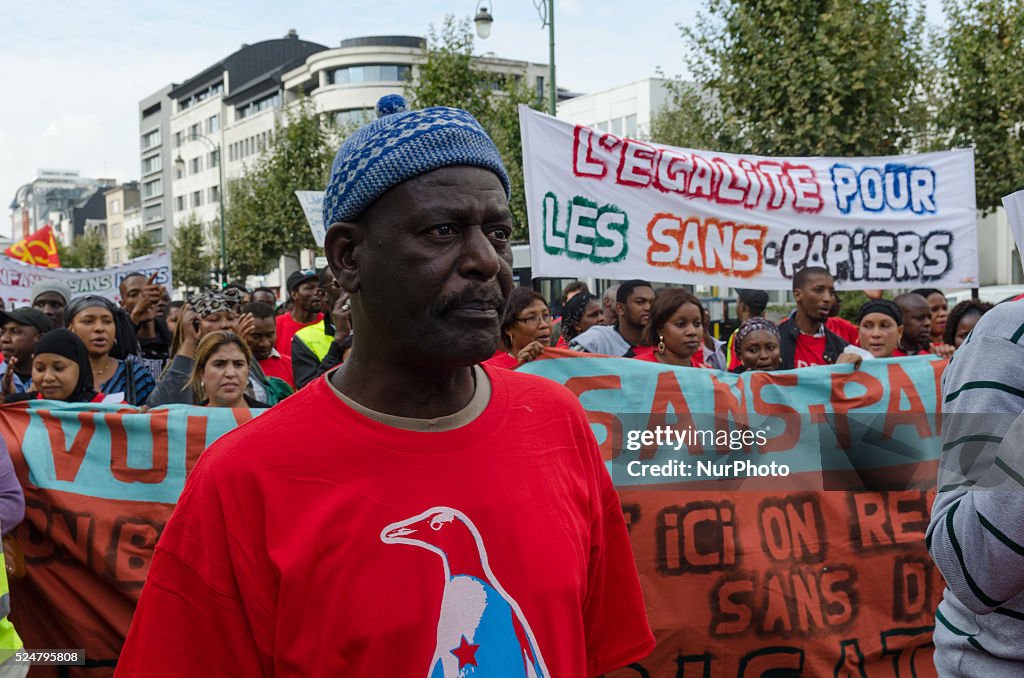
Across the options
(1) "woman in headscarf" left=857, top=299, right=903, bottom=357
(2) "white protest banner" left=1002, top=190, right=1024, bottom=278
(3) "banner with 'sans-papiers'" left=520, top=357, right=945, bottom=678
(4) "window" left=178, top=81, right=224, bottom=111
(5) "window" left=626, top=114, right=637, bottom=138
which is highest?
(4) "window" left=178, top=81, right=224, bottom=111

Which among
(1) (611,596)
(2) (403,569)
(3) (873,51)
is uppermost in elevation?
(3) (873,51)

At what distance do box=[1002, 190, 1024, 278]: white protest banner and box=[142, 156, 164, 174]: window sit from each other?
A: 3373 inches

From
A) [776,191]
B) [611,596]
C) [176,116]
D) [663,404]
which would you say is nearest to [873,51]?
[776,191]

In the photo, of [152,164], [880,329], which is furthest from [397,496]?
[152,164]

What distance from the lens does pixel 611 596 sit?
1.77 metres

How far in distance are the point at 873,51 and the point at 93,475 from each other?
47.8 feet

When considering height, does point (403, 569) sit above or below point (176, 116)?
below

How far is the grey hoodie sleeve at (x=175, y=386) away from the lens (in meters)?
4.73

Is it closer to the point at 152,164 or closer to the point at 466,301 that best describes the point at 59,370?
the point at 466,301

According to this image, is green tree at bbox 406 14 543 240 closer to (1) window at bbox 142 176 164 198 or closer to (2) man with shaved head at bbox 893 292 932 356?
(2) man with shaved head at bbox 893 292 932 356

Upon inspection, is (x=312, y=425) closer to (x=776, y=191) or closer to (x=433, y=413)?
(x=433, y=413)

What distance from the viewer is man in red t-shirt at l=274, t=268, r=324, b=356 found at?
7703mm

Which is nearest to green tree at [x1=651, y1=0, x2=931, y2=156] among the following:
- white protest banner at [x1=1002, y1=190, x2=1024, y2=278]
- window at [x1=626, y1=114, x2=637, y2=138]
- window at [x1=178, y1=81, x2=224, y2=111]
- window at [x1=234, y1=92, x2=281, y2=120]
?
white protest banner at [x1=1002, y1=190, x2=1024, y2=278]

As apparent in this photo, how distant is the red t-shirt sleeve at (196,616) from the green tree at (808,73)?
1498 centimetres
